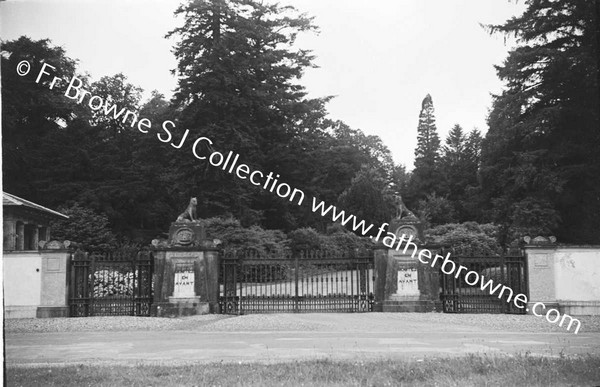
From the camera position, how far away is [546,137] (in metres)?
30.7

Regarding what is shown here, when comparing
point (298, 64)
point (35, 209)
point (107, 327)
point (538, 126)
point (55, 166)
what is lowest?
point (107, 327)

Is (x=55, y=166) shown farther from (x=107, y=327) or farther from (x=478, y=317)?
(x=478, y=317)

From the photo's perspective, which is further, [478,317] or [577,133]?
[577,133]

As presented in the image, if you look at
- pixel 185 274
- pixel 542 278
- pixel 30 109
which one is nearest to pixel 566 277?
pixel 542 278

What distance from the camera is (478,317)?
52.7 ft

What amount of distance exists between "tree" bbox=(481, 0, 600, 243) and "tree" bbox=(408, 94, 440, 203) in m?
30.5

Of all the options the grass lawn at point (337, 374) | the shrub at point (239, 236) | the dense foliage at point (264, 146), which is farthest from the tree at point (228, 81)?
the grass lawn at point (337, 374)

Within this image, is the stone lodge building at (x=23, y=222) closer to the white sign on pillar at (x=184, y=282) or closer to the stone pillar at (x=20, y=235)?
the stone pillar at (x=20, y=235)

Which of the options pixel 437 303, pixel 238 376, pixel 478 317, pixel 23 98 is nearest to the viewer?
pixel 238 376

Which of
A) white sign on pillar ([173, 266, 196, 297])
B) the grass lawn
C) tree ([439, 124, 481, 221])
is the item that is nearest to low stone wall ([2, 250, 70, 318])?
white sign on pillar ([173, 266, 196, 297])

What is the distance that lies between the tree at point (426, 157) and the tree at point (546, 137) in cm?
3054

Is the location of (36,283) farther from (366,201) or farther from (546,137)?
(366,201)

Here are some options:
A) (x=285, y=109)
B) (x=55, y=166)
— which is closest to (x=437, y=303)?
(x=55, y=166)

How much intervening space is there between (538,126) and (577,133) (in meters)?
2.32
